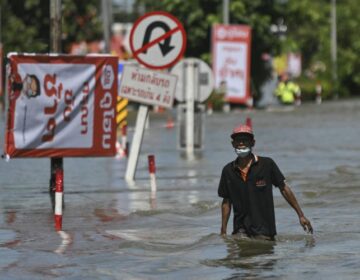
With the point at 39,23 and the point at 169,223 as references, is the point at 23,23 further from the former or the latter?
the point at 169,223

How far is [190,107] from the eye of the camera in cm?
2725

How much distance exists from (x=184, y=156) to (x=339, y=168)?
4724mm

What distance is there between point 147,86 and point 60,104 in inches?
111

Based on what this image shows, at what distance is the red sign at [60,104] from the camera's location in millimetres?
17094

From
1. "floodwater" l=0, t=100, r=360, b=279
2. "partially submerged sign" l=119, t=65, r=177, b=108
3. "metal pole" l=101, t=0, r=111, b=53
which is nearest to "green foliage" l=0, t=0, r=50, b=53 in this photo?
"metal pole" l=101, t=0, r=111, b=53

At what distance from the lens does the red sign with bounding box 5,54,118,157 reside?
17.1 metres

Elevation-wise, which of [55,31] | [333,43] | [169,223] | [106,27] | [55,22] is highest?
[106,27]

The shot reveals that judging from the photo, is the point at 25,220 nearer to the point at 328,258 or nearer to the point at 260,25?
the point at 328,258

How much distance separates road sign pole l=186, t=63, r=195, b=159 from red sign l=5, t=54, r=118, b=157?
30.5 ft

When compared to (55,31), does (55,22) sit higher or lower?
higher

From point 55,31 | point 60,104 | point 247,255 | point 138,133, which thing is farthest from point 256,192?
point 138,133

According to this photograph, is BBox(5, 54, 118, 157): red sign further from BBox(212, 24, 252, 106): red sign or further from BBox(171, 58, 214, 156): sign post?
BBox(212, 24, 252, 106): red sign

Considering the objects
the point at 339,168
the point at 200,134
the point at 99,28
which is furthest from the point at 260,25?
the point at 339,168

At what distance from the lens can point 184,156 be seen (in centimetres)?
2647
